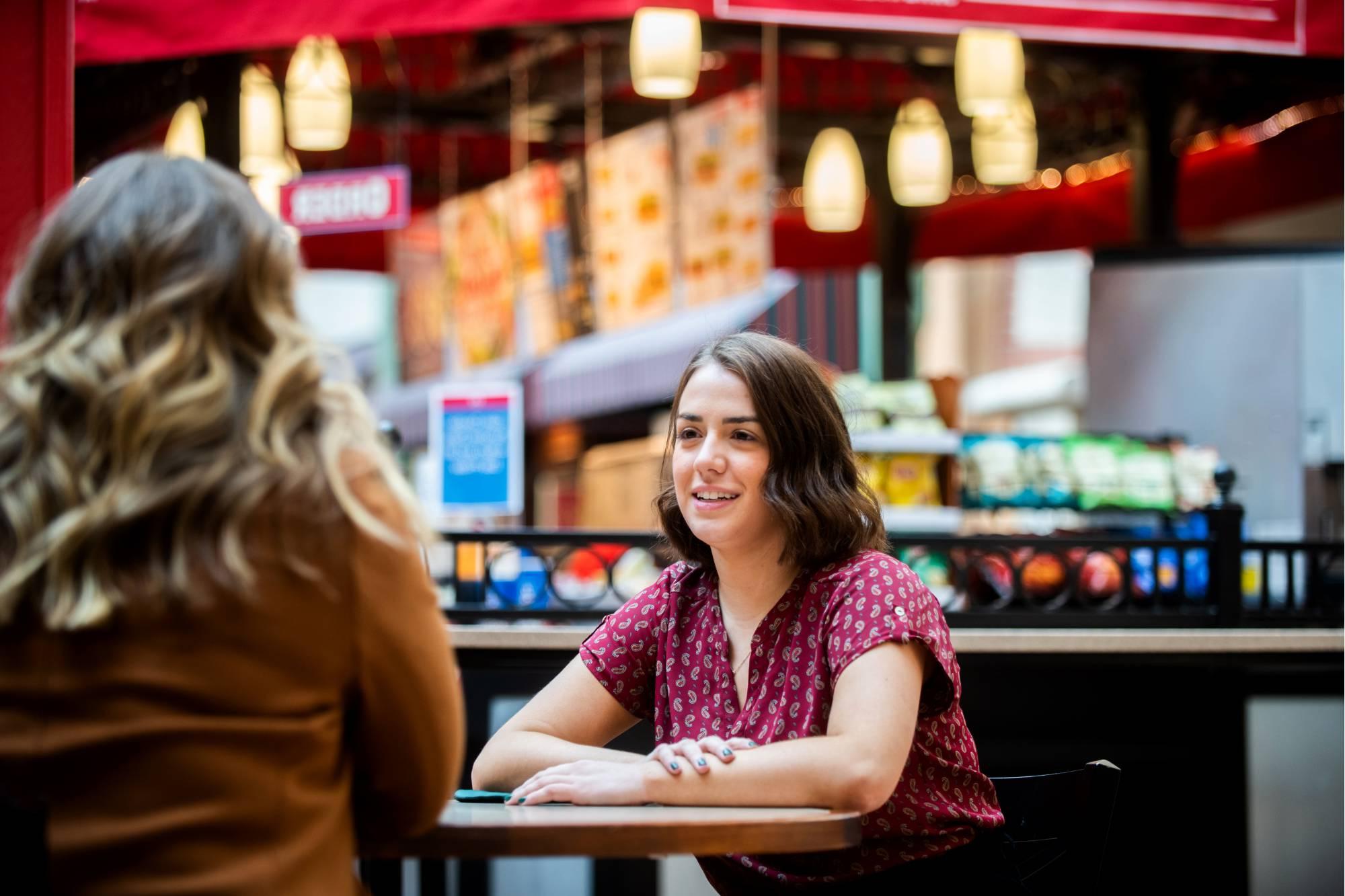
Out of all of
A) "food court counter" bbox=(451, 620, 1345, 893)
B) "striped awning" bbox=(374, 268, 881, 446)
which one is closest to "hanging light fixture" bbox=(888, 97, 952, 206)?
"striped awning" bbox=(374, 268, 881, 446)

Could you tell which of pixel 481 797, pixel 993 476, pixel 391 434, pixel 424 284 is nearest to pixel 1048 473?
pixel 993 476

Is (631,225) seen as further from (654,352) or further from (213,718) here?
(213,718)

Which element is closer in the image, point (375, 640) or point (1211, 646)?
point (375, 640)

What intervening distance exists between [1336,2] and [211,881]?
13.6 ft

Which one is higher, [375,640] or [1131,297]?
[1131,297]

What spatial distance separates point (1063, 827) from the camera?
8.00ft

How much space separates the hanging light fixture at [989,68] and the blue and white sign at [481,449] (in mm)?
2974

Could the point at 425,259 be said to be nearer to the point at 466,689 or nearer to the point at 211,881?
the point at 466,689

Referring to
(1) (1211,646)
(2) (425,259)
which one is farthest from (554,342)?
(1) (1211,646)

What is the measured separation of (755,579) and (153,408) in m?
1.19

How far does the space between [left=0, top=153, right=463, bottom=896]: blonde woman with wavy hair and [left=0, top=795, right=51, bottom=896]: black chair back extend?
30 millimetres

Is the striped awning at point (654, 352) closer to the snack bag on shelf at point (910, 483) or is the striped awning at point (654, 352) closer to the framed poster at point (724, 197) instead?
the framed poster at point (724, 197)

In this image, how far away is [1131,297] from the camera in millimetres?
6422

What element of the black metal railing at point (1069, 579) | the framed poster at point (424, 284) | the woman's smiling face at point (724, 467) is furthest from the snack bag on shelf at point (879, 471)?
the framed poster at point (424, 284)
